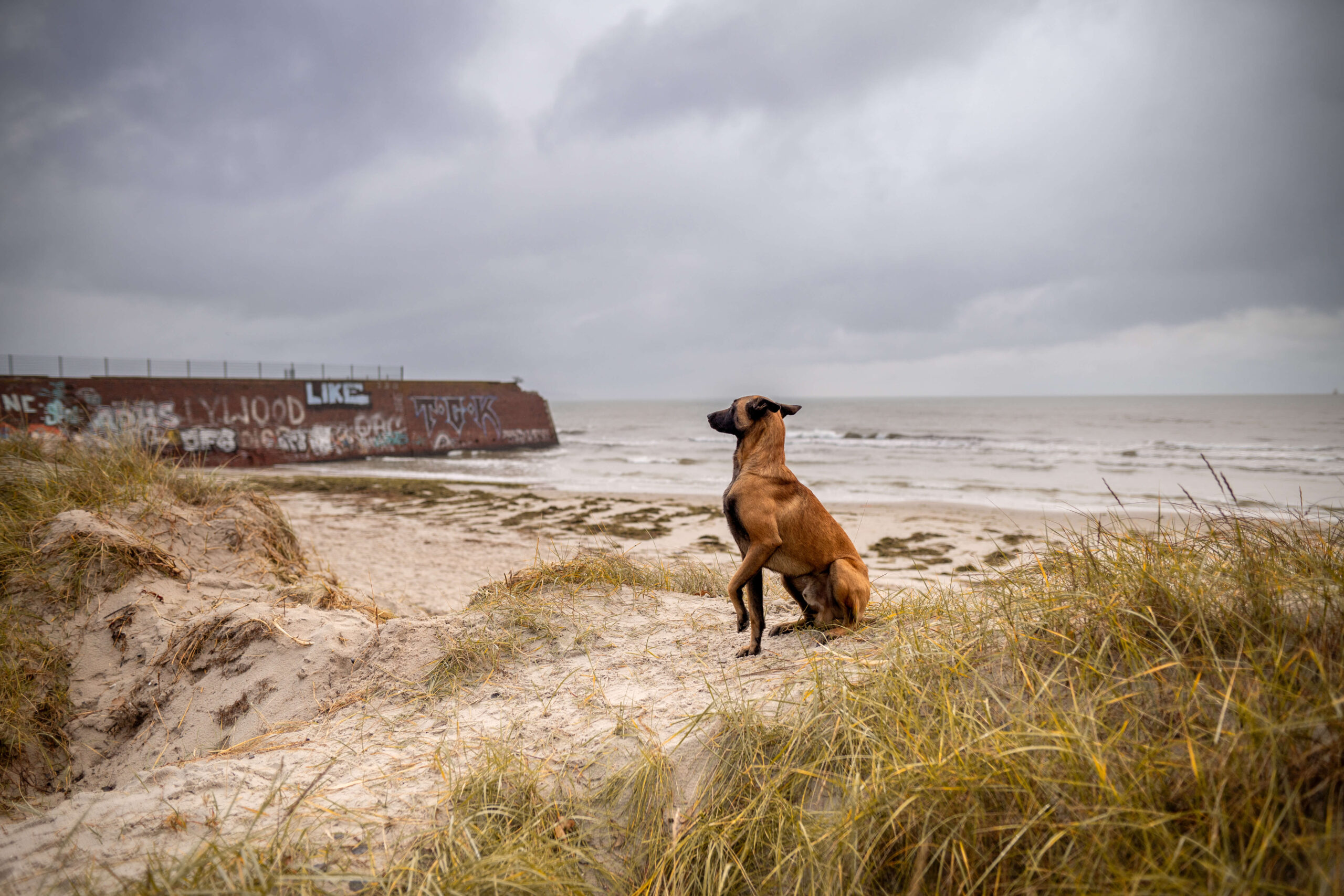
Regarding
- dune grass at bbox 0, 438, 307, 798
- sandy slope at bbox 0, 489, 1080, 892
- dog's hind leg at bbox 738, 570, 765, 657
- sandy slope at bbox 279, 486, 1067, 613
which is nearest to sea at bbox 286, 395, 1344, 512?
dog's hind leg at bbox 738, 570, 765, 657

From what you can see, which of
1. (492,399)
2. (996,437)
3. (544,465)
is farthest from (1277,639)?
(996,437)

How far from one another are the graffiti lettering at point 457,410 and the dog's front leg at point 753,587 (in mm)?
30676

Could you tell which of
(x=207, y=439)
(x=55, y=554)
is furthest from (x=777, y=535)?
(x=207, y=439)

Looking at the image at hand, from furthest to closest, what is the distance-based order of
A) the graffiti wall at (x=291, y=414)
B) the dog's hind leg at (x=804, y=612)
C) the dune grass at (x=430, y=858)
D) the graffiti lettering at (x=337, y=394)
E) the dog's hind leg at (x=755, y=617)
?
1. the graffiti lettering at (x=337, y=394)
2. the graffiti wall at (x=291, y=414)
3. the dog's hind leg at (x=804, y=612)
4. the dog's hind leg at (x=755, y=617)
5. the dune grass at (x=430, y=858)

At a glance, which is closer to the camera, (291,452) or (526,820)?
(526,820)

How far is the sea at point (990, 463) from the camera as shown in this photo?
51.3ft

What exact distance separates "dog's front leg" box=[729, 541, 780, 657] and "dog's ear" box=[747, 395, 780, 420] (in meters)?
0.73

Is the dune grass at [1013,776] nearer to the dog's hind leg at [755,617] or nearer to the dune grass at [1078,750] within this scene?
the dune grass at [1078,750]

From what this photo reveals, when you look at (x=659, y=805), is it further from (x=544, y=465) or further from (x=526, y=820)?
(x=544, y=465)

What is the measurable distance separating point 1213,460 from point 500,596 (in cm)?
3096

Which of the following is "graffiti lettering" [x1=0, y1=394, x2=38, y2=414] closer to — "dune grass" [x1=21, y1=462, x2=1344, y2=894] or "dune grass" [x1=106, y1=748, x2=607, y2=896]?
"dune grass" [x1=106, y1=748, x2=607, y2=896]

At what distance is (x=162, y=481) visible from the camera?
601 centimetres

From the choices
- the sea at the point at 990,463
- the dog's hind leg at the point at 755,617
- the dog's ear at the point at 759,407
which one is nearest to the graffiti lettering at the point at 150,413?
the sea at the point at 990,463

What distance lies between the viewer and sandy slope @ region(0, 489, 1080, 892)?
80.6 inches
